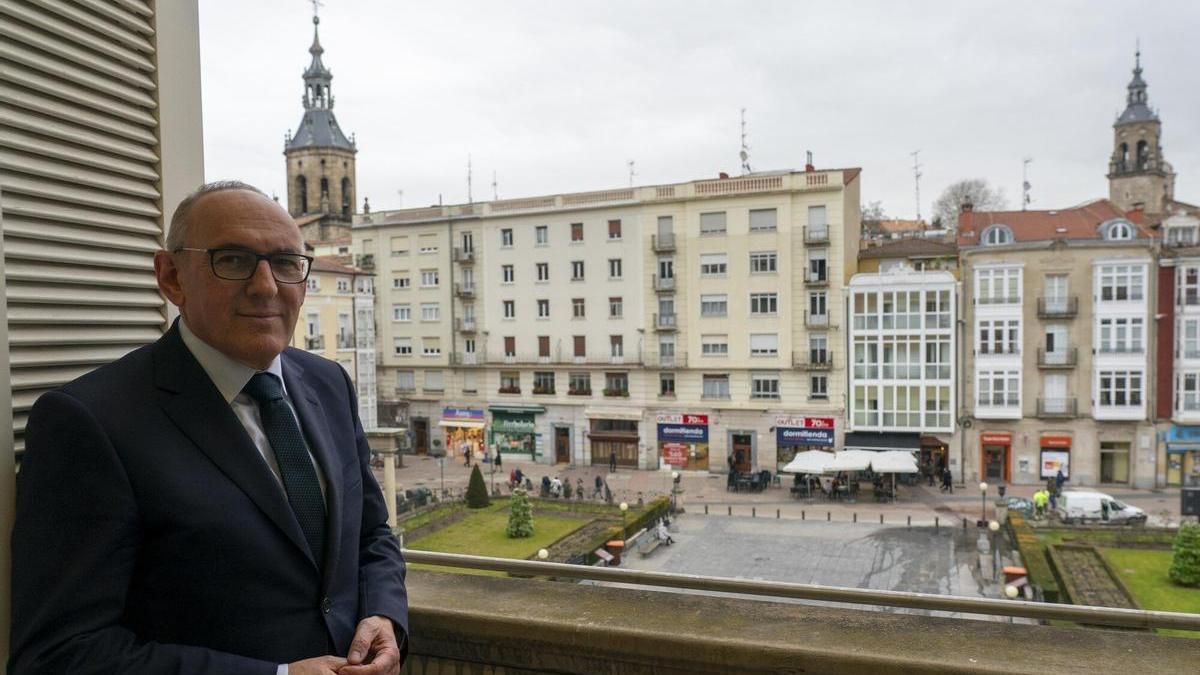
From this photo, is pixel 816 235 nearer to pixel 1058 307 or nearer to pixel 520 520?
pixel 1058 307

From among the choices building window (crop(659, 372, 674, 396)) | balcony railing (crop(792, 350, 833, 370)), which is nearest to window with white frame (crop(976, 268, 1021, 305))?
balcony railing (crop(792, 350, 833, 370))

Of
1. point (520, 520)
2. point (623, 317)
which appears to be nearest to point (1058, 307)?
point (623, 317)

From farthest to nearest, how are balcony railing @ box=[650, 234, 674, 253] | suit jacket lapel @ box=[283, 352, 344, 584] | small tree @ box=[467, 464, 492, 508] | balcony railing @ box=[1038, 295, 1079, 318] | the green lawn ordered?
balcony railing @ box=[650, 234, 674, 253] → balcony railing @ box=[1038, 295, 1079, 318] → small tree @ box=[467, 464, 492, 508] → the green lawn → suit jacket lapel @ box=[283, 352, 344, 584]

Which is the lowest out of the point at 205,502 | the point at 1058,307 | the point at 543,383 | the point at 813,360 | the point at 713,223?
the point at 543,383

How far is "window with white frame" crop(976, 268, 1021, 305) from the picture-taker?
2116cm

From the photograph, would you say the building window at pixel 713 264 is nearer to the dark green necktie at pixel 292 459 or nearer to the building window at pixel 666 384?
the building window at pixel 666 384

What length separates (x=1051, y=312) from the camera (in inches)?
826

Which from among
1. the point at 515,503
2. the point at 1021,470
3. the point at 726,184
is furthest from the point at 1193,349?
the point at 515,503

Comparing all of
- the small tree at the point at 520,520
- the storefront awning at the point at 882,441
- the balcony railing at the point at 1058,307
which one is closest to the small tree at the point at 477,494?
the small tree at the point at 520,520

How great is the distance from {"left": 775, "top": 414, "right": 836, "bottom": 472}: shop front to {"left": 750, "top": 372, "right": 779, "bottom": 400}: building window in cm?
70

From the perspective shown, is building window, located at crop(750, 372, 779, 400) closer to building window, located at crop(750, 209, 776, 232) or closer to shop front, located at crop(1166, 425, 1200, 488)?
building window, located at crop(750, 209, 776, 232)

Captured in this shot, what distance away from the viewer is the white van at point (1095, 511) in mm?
15086

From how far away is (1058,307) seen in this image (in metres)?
21.0

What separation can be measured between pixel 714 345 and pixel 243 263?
73.7 feet
